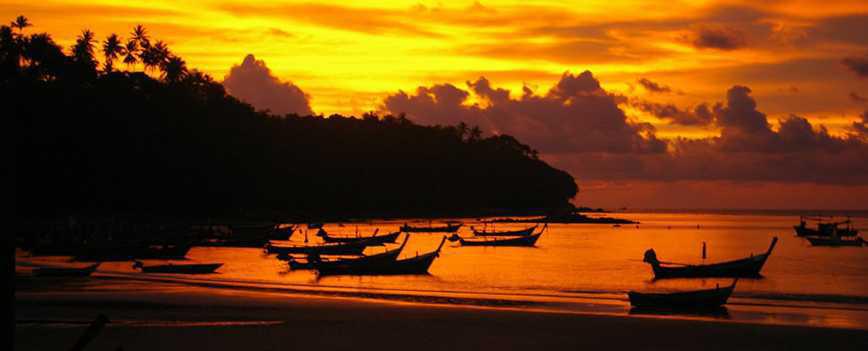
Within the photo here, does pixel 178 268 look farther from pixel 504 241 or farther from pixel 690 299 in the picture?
pixel 504 241

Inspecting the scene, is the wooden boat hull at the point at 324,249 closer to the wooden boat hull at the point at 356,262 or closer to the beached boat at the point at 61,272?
the wooden boat hull at the point at 356,262

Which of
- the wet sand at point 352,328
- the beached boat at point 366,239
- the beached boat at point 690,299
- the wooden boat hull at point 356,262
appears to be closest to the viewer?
the wet sand at point 352,328

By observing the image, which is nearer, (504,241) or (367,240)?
(367,240)

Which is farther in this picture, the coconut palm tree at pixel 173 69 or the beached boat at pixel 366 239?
the coconut palm tree at pixel 173 69

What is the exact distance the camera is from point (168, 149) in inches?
4323

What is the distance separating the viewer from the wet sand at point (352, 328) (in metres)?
21.0

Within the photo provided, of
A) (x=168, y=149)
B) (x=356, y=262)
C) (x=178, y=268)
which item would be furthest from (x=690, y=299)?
(x=168, y=149)

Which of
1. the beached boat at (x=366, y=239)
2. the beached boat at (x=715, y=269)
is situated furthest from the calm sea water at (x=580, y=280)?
the beached boat at (x=366, y=239)

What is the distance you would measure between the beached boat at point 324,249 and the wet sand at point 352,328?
999 inches

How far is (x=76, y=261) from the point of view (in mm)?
48906

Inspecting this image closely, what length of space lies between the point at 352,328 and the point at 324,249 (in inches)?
1478

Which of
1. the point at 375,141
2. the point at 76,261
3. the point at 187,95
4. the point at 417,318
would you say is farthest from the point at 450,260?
the point at 375,141

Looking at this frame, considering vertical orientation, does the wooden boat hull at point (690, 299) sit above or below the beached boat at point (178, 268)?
above

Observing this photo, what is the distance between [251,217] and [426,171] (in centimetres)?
6264
